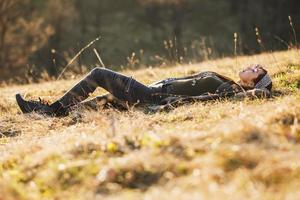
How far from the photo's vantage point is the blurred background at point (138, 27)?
35031 millimetres

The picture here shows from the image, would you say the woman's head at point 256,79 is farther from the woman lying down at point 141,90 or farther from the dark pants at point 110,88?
the dark pants at point 110,88

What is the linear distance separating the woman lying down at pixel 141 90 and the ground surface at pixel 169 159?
115 cm

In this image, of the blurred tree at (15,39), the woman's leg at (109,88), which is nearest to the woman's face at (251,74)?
the woman's leg at (109,88)

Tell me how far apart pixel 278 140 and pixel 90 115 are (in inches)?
119

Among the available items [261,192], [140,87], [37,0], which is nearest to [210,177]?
[261,192]

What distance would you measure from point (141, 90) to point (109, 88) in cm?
46

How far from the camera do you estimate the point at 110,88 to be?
7.47 meters

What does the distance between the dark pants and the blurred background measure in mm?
23400

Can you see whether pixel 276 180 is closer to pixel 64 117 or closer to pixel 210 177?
pixel 210 177

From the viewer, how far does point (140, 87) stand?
748 centimetres

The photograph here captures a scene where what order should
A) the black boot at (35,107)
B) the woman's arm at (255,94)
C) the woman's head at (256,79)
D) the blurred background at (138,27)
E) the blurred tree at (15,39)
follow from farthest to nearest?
the blurred background at (138,27), the blurred tree at (15,39), the black boot at (35,107), the woman's head at (256,79), the woman's arm at (255,94)

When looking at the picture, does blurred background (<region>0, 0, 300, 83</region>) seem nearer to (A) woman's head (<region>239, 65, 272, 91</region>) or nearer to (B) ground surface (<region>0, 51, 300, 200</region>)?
(A) woman's head (<region>239, 65, 272, 91</region>)

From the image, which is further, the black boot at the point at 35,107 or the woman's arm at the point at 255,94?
the black boot at the point at 35,107

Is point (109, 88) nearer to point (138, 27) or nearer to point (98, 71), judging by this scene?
point (98, 71)
